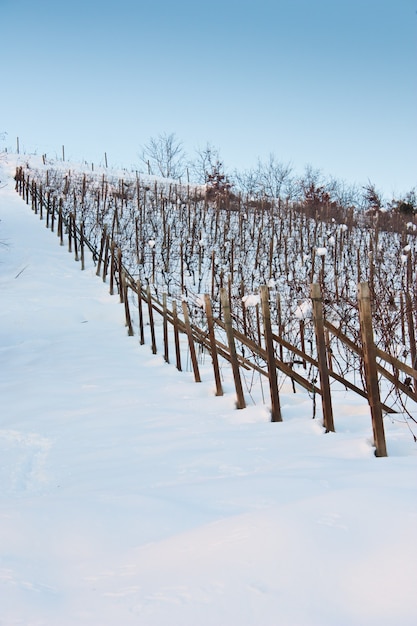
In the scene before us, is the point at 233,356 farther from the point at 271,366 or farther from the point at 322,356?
the point at 322,356

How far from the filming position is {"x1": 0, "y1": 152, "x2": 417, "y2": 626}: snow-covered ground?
134cm

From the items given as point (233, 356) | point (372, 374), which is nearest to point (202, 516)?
point (372, 374)

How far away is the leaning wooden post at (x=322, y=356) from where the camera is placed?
3133mm

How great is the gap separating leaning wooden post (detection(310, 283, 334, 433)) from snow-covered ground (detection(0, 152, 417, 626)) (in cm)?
13

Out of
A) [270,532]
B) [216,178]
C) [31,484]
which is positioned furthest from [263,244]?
[216,178]

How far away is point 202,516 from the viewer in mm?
1931

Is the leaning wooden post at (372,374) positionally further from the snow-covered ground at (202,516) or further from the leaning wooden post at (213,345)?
the leaning wooden post at (213,345)

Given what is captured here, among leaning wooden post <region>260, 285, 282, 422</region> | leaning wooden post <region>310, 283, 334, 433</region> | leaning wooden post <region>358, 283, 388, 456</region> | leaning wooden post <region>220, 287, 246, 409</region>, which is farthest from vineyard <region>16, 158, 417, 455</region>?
leaning wooden post <region>358, 283, 388, 456</region>

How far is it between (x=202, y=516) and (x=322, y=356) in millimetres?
1518

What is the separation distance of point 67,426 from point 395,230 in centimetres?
1808

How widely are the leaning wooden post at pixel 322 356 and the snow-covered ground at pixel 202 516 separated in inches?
5.2

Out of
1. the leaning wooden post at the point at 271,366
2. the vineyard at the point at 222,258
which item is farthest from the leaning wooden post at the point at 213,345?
the leaning wooden post at the point at 271,366

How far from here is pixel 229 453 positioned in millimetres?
2934

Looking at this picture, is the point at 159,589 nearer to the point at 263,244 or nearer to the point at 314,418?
the point at 314,418
